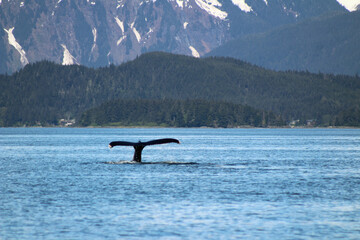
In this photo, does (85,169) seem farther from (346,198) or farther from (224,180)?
(346,198)

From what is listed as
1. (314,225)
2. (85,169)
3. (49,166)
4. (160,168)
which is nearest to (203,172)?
(160,168)

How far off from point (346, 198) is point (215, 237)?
21068 mm

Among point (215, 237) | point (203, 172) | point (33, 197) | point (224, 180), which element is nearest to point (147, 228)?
point (215, 237)

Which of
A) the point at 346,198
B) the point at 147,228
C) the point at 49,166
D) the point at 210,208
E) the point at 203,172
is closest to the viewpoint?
the point at 147,228

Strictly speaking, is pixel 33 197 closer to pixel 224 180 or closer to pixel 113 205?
pixel 113 205

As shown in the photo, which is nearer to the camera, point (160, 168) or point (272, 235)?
point (272, 235)

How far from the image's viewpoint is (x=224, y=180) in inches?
3019

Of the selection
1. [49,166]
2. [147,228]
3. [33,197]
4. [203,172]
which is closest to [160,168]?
[203,172]

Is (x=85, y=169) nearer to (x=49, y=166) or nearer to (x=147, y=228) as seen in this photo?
(x=49, y=166)

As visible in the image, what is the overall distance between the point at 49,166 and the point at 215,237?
201 ft

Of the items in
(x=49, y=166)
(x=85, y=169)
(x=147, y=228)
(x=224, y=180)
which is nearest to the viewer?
(x=147, y=228)

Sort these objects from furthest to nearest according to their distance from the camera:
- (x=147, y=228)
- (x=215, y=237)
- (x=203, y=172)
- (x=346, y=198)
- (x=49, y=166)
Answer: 1. (x=49, y=166)
2. (x=203, y=172)
3. (x=346, y=198)
4. (x=147, y=228)
5. (x=215, y=237)

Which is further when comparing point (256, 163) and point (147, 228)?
point (256, 163)

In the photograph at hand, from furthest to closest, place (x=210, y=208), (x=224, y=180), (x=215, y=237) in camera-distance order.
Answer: (x=224, y=180) → (x=210, y=208) → (x=215, y=237)
